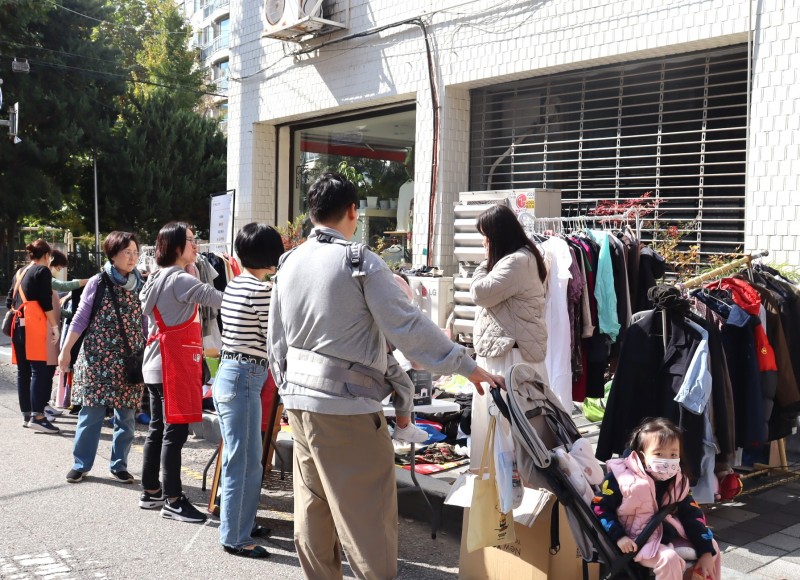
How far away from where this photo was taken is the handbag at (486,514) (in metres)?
3.96

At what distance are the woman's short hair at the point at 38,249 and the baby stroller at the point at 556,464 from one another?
5808mm

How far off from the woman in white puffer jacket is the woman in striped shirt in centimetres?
164

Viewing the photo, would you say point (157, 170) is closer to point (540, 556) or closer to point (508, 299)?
point (508, 299)

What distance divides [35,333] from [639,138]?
6801 mm

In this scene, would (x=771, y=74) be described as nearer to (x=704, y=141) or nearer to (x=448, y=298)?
(x=704, y=141)

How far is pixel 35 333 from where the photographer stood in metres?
8.22

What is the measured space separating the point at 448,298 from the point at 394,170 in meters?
3.35

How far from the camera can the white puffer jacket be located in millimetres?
5676

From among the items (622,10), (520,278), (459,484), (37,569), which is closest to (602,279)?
(520,278)

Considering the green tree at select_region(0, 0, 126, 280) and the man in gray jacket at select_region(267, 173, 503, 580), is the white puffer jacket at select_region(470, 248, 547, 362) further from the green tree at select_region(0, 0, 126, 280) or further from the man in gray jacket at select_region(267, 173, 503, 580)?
the green tree at select_region(0, 0, 126, 280)

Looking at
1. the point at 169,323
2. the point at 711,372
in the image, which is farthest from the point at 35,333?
the point at 711,372

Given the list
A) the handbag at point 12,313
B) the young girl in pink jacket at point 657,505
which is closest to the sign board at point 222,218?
the handbag at point 12,313

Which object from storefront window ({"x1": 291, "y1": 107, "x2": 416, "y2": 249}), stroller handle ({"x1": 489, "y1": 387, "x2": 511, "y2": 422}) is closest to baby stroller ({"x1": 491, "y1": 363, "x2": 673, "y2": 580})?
stroller handle ({"x1": 489, "y1": 387, "x2": 511, "y2": 422})

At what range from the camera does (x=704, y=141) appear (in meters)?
8.82
